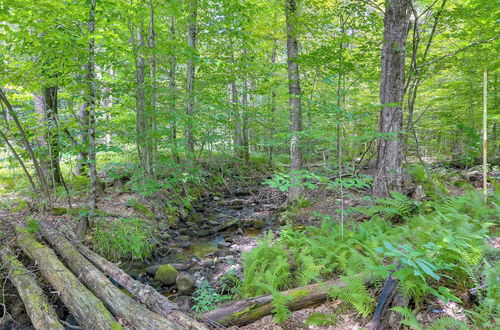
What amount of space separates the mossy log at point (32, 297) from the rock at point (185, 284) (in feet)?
6.66

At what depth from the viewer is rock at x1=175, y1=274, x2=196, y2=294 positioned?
4.96m

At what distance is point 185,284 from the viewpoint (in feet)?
16.4

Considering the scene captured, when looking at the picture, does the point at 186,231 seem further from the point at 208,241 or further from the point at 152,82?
the point at 152,82

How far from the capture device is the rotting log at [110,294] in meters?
3.10

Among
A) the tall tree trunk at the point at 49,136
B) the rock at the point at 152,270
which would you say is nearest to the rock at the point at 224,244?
the rock at the point at 152,270

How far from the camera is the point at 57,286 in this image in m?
3.95

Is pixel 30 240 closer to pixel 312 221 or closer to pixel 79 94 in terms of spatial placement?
pixel 79 94

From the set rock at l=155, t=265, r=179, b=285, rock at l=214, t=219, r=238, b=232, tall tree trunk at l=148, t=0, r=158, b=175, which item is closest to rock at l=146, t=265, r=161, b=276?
rock at l=155, t=265, r=179, b=285

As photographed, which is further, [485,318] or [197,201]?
[197,201]

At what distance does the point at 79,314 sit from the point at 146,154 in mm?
6014

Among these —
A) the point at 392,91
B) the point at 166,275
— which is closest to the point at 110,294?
the point at 166,275

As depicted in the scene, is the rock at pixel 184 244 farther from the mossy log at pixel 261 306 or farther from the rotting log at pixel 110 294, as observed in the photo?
→ the mossy log at pixel 261 306

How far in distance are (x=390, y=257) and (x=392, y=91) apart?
4231mm

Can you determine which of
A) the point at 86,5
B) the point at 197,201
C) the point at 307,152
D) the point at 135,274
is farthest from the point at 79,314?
the point at 307,152
